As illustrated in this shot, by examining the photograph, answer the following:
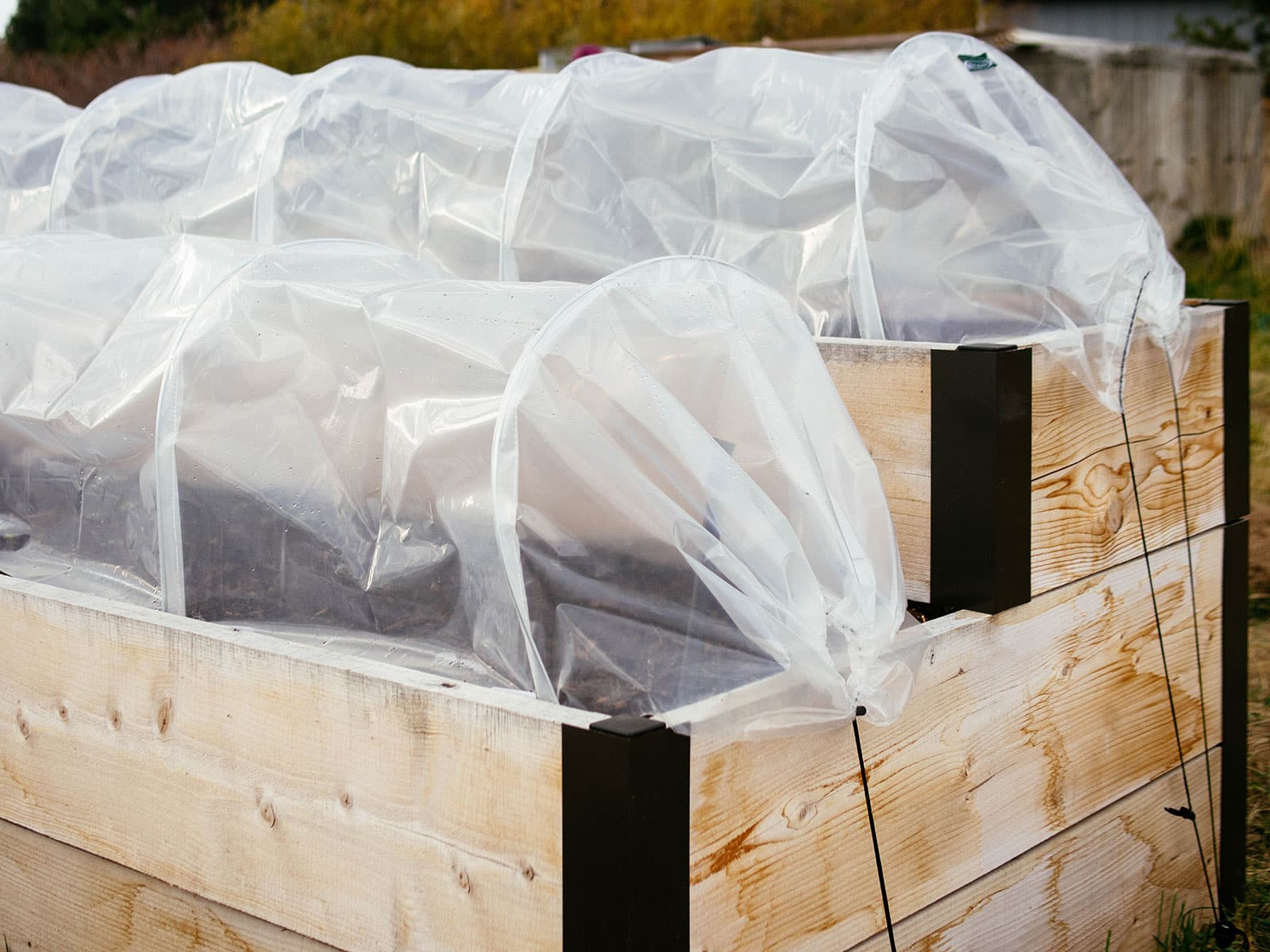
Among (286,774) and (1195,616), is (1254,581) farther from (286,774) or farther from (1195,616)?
(286,774)

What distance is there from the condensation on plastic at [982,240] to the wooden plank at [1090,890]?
0.76 m

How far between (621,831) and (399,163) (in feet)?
6.02

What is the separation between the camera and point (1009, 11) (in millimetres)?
17016

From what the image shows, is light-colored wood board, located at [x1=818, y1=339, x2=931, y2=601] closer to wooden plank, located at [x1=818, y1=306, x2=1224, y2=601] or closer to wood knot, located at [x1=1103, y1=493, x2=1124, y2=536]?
wooden plank, located at [x1=818, y1=306, x2=1224, y2=601]

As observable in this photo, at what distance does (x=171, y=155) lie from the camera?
3.11m

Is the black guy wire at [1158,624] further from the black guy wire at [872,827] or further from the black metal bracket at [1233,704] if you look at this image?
the black guy wire at [872,827]

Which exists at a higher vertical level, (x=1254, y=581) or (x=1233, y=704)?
(x=1233, y=704)

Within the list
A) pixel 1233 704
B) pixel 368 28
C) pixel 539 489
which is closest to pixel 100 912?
pixel 539 489

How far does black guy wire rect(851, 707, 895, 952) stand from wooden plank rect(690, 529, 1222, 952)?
0.01 meters

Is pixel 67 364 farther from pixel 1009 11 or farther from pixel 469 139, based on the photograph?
pixel 1009 11

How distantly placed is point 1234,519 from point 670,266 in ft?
4.67

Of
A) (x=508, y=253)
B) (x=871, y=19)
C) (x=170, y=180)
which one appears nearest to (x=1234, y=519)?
(x=508, y=253)

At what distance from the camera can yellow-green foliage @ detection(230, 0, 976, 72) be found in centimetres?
1224

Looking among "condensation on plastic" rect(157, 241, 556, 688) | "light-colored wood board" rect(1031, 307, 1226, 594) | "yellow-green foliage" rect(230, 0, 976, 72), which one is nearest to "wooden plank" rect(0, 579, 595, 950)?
"condensation on plastic" rect(157, 241, 556, 688)
